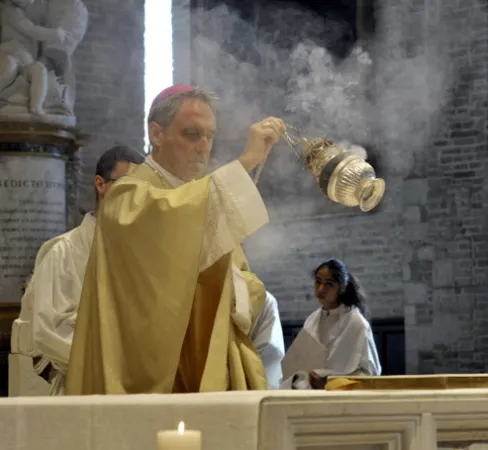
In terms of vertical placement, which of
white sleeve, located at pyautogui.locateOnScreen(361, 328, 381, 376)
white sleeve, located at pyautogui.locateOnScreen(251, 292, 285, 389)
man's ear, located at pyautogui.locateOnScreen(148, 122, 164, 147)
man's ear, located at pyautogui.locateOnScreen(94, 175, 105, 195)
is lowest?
white sleeve, located at pyautogui.locateOnScreen(361, 328, 381, 376)

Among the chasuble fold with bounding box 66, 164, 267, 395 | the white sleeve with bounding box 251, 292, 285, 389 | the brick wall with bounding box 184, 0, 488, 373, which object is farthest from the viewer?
the brick wall with bounding box 184, 0, 488, 373

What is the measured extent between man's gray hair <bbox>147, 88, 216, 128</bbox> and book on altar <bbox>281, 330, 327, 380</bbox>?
4246 mm

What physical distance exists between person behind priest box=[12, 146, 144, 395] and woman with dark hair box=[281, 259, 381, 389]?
112 inches

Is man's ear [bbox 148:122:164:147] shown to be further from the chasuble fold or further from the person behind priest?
the person behind priest

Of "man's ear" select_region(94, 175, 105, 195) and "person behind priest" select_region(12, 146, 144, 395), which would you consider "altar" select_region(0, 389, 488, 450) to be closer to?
"person behind priest" select_region(12, 146, 144, 395)

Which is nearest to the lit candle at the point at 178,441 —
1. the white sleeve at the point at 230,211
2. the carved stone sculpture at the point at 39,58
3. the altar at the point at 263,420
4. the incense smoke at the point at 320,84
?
the altar at the point at 263,420

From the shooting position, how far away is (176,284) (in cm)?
317

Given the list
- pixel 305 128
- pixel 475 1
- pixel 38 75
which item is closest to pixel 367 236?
pixel 305 128

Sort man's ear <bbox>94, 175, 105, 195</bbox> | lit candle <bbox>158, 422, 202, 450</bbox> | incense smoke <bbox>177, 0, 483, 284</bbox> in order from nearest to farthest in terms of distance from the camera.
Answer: lit candle <bbox>158, 422, 202, 450</bbox>
man's ear <bbox>94, 175, 105, 195</bbox>
incense smoke <bbox>177, 0, 483, 284</bbox>

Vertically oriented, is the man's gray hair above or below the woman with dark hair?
above

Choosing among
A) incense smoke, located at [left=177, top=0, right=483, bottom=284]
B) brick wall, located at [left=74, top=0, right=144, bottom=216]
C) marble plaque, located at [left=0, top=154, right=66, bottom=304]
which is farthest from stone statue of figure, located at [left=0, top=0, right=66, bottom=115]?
incense smoke, located at [left=177, top=0, right=483, bottom=284]

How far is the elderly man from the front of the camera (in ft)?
10.4

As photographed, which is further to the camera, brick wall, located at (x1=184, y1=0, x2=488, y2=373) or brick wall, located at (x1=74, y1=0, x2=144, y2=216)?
brick wall, located at (x1=184, y1=0, x2=488, y2=373)

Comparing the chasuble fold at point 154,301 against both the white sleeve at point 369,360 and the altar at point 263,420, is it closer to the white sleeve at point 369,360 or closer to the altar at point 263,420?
the altar at point 263,420
